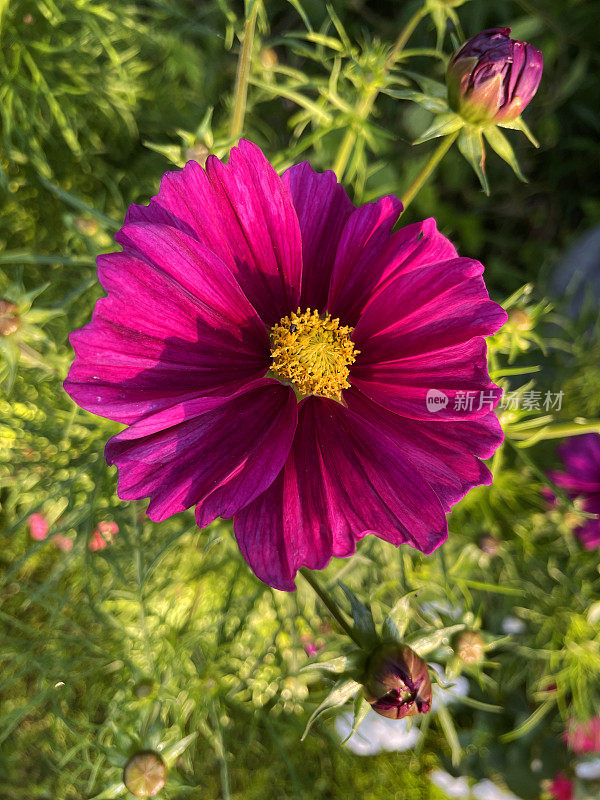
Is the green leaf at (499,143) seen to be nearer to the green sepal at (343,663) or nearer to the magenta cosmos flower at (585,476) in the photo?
the green sepal at (343,663)

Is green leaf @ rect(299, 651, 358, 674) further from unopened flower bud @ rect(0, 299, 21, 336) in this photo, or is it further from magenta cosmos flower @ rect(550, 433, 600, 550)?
magenta cosmos flower @ rect(550, 433, 600, 550)

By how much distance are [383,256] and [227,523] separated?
54cm

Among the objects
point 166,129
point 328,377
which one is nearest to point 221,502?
point 328,377

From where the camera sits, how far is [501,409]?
2.95 ft

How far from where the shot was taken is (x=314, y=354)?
774 millimetres

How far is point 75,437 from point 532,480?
1.09m

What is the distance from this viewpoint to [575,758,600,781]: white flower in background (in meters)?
1.52

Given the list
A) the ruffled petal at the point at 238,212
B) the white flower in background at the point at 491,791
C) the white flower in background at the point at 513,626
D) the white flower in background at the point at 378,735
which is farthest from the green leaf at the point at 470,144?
the white flower in background at the point at 491,791

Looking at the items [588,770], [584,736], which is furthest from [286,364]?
[588,770]

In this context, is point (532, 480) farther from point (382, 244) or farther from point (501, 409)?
point (382, 244)

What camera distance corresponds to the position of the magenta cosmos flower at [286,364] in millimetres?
629

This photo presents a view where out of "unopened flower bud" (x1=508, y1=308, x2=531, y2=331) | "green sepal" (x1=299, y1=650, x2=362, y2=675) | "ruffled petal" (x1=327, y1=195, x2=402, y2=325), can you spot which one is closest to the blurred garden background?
"unopened flower bud" (x1=508, y1=308, x2=531, y2=331)

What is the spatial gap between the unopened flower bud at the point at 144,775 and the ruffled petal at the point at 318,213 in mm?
654

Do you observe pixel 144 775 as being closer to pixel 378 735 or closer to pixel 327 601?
pixel 327 601
